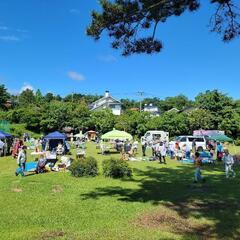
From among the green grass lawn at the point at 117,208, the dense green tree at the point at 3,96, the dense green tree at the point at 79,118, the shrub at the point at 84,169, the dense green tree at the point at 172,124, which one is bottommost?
the green grass lawn at the point at 117,208

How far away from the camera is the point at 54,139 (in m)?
35.6

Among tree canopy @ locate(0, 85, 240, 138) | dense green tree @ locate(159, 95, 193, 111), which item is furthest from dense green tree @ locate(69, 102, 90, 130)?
dense green tree @ locate(159, 95, 193, 111)

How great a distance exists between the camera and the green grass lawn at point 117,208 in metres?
9.34

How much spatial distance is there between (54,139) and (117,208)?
24.5 metres

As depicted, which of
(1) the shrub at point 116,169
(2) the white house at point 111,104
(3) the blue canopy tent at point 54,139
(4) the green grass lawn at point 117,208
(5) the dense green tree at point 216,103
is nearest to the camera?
(4) the green grass lawn at point 117,208

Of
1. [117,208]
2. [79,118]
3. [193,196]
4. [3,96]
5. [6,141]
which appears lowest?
[117,208]

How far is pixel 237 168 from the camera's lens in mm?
23609

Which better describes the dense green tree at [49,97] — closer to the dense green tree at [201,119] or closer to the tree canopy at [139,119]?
the tree canopy at [139,119]

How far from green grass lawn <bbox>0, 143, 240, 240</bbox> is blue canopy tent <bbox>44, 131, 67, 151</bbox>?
16.3 metres

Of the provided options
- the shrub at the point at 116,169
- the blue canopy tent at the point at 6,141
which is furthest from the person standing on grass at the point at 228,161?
the blue canopy tent at the point at 6,141

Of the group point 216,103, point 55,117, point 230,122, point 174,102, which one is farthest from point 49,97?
point 230,122

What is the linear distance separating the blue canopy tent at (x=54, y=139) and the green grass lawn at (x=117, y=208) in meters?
16.3

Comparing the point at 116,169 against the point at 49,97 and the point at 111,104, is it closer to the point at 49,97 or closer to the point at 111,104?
the point at 111,104

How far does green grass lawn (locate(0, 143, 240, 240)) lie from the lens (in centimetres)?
934
